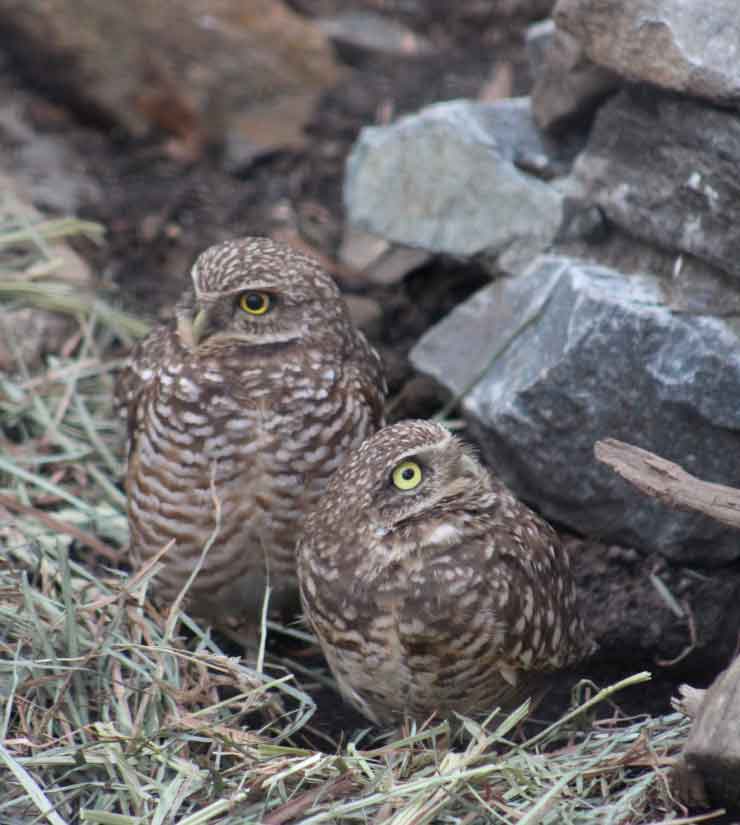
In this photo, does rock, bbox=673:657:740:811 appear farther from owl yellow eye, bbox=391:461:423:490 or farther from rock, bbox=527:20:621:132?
rock, bbox=527:20:621:132

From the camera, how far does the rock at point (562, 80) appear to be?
4.24 meters

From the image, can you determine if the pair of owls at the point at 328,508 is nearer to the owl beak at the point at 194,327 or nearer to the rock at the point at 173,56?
the owl beak at the point at 194,327

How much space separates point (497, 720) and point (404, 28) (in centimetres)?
420

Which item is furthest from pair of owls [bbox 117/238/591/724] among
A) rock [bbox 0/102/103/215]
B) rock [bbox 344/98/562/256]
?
rock [bbox 0/102/103/215]

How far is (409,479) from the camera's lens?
133 inches

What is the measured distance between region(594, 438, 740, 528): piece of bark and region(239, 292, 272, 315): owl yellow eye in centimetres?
105

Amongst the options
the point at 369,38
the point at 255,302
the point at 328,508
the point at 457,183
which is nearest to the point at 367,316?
the point at 457,183

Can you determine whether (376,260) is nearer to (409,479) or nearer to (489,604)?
(409,479)

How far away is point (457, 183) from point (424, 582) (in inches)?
73.6

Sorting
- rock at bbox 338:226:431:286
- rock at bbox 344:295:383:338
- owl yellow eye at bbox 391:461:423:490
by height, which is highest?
owl yellow eye at bbox 391:461:423:490

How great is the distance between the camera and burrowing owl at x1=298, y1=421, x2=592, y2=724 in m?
3.28

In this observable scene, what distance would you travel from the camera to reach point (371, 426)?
393 centimetres

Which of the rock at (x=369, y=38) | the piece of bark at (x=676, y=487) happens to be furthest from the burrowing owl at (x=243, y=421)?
the rock at (x=369, y=38)

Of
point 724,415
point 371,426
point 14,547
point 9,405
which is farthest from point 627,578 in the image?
point 9,405
